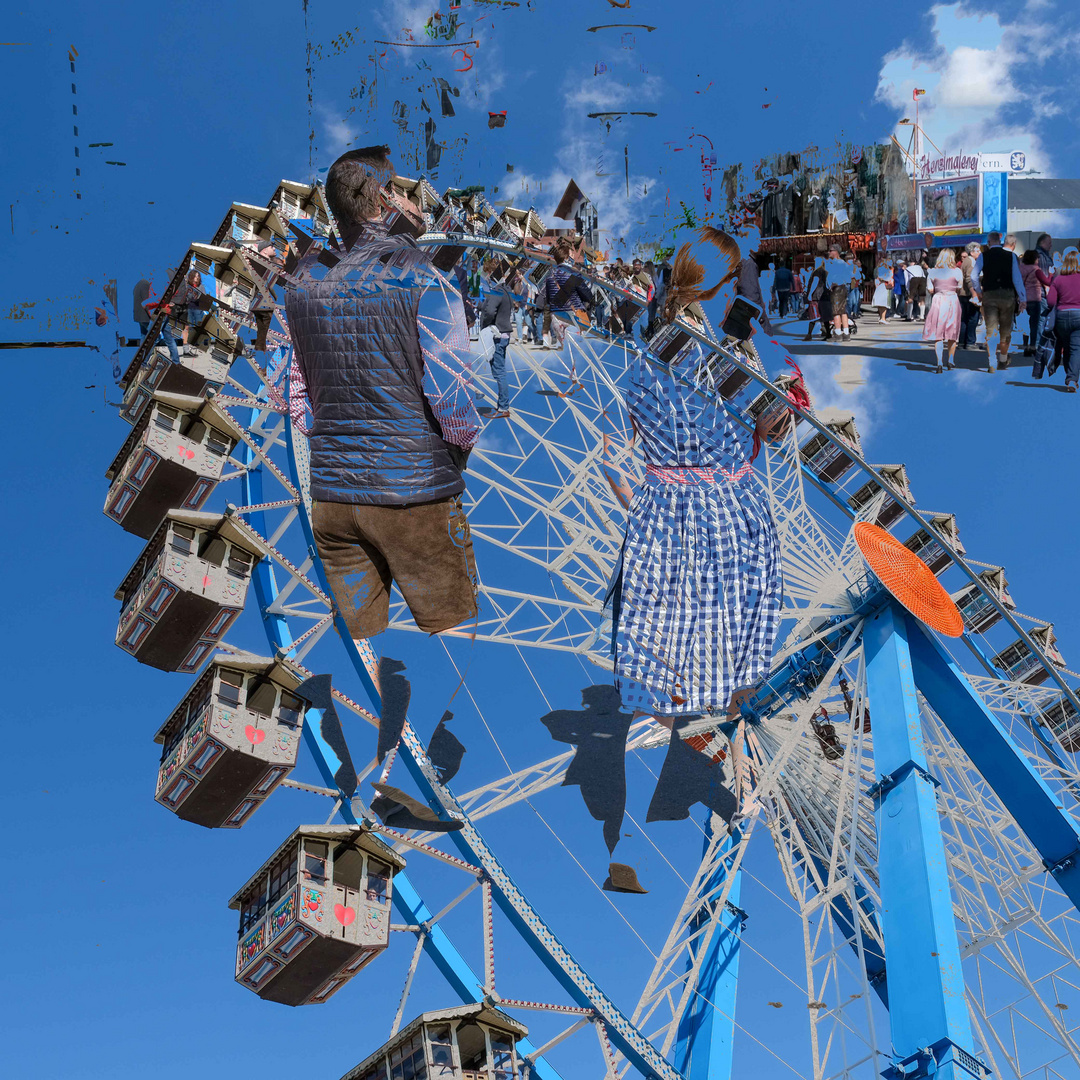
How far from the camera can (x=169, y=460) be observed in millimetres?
13164

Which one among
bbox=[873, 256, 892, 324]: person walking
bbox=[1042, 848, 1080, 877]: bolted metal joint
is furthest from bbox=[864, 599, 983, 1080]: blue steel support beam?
bbox=[873, 256, 892, 324]: person walking

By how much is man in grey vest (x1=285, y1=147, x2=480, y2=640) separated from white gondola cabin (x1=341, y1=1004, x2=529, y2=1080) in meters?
4.29

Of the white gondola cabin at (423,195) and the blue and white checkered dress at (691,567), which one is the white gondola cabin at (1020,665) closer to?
the blue and white checkered dress at (691,567)

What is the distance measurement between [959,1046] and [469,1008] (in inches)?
156

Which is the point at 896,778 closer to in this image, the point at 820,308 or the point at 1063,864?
the point at 1063,864

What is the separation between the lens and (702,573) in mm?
10289

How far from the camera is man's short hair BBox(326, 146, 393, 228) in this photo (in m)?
8.78

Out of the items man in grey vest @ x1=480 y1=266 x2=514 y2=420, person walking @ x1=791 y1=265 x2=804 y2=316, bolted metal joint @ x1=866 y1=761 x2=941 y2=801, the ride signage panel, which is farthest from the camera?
the ride signage panel

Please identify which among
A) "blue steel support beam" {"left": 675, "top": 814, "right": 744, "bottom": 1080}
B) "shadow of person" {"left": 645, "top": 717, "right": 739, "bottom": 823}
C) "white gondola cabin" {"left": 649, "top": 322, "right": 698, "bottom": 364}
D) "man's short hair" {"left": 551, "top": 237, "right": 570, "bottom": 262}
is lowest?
"blue steel support beam" {"left": 675, "top": 814, "right": 744, "bottom": 1080}

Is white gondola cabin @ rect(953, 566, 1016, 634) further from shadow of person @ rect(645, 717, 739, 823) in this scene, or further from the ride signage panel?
shadow of person @ rect(645, 717, 739, 823)

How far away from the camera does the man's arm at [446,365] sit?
8.41m

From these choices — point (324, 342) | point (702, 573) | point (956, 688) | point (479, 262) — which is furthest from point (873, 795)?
point (324, 342)

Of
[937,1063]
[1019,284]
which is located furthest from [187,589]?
[1019,284]

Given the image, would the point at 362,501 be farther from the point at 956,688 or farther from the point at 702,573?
the point at 956,688
